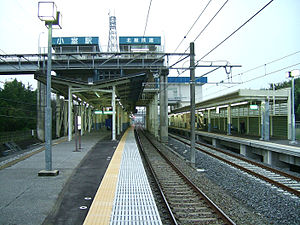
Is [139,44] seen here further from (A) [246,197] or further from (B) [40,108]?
(A) [246,197]

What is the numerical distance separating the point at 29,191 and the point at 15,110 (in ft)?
74.1

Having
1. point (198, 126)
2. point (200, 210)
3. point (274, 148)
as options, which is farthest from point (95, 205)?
point (198, 126)

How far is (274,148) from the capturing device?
1216cm

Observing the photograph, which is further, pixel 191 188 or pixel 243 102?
pixel 243 102

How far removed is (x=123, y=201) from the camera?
5.78m

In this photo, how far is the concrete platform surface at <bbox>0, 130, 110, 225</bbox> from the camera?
4656 mm

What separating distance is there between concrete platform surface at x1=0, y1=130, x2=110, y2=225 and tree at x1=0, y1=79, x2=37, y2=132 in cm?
1328

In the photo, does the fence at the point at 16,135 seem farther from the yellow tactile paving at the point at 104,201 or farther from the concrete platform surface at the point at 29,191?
the yellow tactile paving at the point at 104,201

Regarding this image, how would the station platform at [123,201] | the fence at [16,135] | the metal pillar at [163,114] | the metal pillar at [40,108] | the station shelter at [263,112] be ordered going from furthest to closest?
the metal pillar at [40,108], the metal pillar at [163,114], the fence at [16,135], the station shelter at [263,112], the station platform at [123,201]

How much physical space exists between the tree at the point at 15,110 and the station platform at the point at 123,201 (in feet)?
51.3

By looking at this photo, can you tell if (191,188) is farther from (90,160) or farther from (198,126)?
(198,126)

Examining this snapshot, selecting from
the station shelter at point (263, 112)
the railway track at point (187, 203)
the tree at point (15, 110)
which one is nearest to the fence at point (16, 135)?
the tree at point (15, 110)

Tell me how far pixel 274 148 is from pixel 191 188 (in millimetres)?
6754

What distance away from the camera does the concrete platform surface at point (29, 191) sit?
15.3 feet
